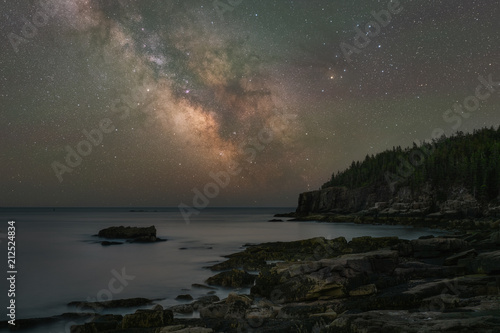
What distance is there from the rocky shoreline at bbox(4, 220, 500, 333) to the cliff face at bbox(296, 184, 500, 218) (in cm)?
7668

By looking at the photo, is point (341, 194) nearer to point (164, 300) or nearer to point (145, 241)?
point (145, 241)

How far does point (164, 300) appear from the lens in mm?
17953

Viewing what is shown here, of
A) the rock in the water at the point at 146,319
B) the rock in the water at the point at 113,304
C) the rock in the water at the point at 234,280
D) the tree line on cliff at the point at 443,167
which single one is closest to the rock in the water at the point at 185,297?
the rock in the water at the point at 113,304

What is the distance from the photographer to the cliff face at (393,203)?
86.1 meters

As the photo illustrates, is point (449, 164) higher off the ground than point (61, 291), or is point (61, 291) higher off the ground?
point (449, 164)

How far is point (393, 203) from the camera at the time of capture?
11306 cm

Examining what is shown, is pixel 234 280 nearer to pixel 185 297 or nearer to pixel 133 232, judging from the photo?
pixel 185 297

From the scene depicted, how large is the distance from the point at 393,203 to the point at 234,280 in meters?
106

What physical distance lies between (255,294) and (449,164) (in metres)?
115

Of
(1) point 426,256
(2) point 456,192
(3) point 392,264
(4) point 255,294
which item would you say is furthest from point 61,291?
(2) point 456,192

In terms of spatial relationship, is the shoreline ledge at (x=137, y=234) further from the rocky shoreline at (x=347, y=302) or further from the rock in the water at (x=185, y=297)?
the rock in the water at (x=185, y=297)

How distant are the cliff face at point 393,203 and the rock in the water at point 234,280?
265ft

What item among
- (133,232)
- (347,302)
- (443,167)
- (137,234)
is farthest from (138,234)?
(443,167)

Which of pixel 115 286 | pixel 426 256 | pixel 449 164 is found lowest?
pixel 115 286
